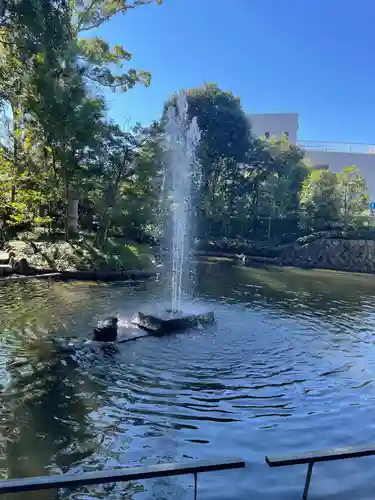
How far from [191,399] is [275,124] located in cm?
3450

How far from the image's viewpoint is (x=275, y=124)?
36219 millimetres

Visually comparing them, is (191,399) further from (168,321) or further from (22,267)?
(22,267)

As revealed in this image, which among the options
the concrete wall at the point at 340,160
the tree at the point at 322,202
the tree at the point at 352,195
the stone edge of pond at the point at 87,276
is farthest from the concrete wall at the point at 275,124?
the stone edge of pond at the point at 87,276

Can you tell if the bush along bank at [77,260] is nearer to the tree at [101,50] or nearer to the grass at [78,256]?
the grass at [78,256]

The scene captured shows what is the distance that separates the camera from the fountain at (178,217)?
7887mm

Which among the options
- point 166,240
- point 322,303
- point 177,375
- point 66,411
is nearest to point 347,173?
point 166,240

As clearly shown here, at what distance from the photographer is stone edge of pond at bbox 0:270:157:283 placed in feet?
40.3

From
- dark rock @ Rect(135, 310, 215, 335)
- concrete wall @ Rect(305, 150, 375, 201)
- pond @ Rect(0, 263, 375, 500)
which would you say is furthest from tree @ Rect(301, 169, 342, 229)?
dark rock @ Rect(135, 310, 215, 335)

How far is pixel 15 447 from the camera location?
3.75 meters

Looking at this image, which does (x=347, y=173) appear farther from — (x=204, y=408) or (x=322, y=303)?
(x=204, y=408)

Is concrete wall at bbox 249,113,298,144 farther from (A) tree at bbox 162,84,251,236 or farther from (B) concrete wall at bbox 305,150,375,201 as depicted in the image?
(A) tree at bbox 162,84,251,236

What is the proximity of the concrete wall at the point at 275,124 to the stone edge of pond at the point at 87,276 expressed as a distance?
82.7ft

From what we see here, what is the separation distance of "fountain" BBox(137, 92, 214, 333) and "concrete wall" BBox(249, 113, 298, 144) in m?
13.1

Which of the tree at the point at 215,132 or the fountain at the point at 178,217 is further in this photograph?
the tree at the point at 215,132
